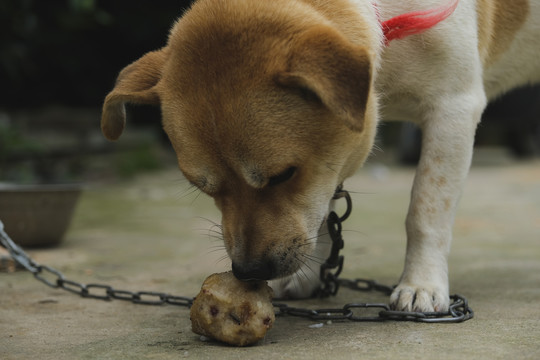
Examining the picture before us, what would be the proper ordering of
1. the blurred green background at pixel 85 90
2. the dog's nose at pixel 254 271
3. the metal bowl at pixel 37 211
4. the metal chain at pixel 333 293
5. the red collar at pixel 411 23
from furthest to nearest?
the blurred green background at pixel 85 90 → the metal bowl at pixel 37 211 → the red collar at pixel 411 23 → the metal chain at pixel 333 293 → the dog's nose at pixel 254 271

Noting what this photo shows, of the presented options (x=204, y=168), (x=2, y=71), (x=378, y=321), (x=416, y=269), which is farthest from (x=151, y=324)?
(x=2, y=71)

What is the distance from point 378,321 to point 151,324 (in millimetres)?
936

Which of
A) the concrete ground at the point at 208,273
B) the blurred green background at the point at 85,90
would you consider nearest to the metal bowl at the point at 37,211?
the concrete ground at the point at 208,273

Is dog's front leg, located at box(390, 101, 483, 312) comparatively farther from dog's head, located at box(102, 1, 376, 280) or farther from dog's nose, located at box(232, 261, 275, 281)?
dog's nose, located at box(232, 261, 275, 281)

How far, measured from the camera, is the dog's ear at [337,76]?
2508mm

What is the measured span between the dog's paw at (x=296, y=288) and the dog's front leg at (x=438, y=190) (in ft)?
1.60

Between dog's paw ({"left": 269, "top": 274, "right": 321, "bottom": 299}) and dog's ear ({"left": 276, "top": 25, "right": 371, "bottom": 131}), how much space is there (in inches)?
47.3

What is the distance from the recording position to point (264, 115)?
2.62 meters

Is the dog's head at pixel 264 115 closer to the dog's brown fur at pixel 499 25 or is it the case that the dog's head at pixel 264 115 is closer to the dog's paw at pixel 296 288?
the dog's paw at pixel 296 288

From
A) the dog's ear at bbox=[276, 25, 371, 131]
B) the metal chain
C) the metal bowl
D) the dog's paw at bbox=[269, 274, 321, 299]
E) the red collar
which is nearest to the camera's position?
the dog's ear at bbox=[276, 25, 371, 131]

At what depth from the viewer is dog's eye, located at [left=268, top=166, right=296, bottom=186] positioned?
2.67 metres

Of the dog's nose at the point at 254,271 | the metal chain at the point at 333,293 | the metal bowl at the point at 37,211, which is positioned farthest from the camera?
the metal bowl at the point at 37,211

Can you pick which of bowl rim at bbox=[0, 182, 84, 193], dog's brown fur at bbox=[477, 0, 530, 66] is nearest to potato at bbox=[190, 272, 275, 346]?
dog's brown fur at bbox=[477, 0, 530, 66]

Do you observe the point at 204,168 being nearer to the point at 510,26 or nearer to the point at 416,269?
the point at 416,269
